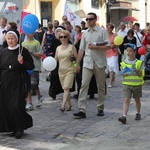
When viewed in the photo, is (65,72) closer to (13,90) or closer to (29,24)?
(29,24)

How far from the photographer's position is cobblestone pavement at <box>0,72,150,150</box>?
257 inches

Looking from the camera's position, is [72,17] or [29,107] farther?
[72,17]

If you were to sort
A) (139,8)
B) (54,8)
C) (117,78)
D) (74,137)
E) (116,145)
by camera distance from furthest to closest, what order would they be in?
(139,8), (54,8), (117,78), (74,137), (116,145)

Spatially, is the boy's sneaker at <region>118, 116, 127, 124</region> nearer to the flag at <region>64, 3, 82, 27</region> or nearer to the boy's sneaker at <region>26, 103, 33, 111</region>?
the boy's sneaker at <region>26, 103, 33, 111</region>

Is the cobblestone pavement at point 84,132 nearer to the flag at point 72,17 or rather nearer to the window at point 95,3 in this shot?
the flag at point 72,17

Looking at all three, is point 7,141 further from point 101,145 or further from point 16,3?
point 16,3

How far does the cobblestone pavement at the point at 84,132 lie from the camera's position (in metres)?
6.53

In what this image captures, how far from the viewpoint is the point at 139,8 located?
46.7 m

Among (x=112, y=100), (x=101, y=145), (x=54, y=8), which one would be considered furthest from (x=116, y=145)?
(x=54, y=8)

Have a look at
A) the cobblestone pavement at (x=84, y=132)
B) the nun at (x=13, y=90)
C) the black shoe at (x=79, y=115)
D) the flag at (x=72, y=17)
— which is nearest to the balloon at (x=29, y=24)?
the nun at (x=13, y=90)

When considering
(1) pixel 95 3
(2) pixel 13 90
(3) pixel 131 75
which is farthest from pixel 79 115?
(1) pixel 95 3

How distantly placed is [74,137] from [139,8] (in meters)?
41.1

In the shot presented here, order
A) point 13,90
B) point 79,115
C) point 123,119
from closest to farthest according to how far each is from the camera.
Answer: point 13,90 → point 123,119 → point 79,115

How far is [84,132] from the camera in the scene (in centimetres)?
736
